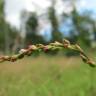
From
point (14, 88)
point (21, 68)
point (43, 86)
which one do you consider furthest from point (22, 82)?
point (21, 68)

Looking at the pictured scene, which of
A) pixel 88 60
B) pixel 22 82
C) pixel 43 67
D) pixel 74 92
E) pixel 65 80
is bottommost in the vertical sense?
pixel 43 67

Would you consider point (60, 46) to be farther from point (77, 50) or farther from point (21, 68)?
Answer: point (21, 68)

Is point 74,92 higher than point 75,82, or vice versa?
point 74,92

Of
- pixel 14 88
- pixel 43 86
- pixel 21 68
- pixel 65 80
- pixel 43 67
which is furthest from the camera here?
pixel 43 67

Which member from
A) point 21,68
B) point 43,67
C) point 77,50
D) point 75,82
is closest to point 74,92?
point 75,82

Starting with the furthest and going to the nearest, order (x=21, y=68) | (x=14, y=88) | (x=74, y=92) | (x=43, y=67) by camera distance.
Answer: (x=43, y=67) → (x=21, y=68) → (x=74, y=92) → (x=14, y=88)

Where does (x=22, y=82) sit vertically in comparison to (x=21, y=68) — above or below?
above

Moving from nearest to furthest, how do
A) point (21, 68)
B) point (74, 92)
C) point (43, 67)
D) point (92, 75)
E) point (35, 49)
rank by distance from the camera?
point (35, 49) → point (74, 92) → point (92, 75) → point (21, 68) → point (43, 67)

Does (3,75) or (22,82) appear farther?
(3,75)

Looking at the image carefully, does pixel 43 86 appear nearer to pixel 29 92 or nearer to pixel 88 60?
pixel 29 92
